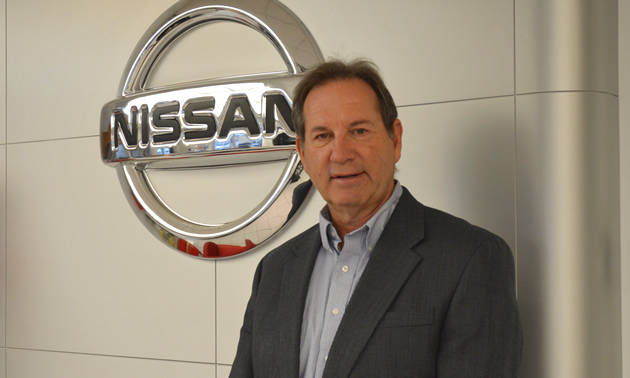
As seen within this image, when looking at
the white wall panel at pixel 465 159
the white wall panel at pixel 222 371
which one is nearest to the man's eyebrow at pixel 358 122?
the white wall panel at pixel 465 159

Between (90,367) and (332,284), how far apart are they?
4.24ft

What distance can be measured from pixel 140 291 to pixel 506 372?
1398 millimetres

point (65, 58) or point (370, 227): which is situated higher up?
point (65, 58)

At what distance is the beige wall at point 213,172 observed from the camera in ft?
5.25

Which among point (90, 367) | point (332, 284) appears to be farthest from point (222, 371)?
point (332, 284)

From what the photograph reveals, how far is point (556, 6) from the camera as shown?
5.23 ft

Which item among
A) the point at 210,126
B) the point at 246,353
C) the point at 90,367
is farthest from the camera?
the point at 90,367

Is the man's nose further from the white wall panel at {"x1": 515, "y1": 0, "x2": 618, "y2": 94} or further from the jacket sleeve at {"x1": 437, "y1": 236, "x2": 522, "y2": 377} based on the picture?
the white wall panel at {"x1": 515, "y1": 0, "x2": 618, "y2": 94}

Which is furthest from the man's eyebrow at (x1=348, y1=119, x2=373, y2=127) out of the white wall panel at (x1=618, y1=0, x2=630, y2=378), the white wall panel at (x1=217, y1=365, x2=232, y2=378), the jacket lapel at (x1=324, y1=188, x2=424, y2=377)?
the white wall panel at (x1=217, y1=365, x2=232, y2=378)

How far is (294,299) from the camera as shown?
1.55 meters

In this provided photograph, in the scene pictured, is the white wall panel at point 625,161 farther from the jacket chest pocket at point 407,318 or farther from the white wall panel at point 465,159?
the jacket chest pocket at point 407,318

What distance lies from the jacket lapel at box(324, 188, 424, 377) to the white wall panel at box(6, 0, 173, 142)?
1.28 meters

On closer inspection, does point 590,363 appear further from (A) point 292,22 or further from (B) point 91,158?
(B) point 91,158

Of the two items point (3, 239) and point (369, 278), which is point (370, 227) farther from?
point (3, 239)
